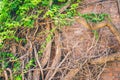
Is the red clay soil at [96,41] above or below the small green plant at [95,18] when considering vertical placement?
below

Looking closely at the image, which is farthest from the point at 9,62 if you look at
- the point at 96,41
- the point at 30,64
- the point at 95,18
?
the point at 95,18

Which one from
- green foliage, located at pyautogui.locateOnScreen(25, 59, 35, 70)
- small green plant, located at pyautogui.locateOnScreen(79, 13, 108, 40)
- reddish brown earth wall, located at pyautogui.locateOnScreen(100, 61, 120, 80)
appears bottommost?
reddish brown earth wall, located at pyautogui.locateOnScreen(100, 61, 120, 80)

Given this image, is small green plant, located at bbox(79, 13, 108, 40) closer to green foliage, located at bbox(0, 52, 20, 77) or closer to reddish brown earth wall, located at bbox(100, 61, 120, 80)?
reddish brown earth wall, located at bbox(100, 61, 120, 80)

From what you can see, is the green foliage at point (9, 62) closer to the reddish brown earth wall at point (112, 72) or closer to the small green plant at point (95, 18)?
the small green plant at point (95, 18)

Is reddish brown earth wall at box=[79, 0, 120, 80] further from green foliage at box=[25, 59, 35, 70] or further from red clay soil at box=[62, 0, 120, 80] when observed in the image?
green foliage at box=[25, 59, 35, 70]

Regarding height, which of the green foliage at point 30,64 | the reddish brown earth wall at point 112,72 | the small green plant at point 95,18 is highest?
the small green plant at point 95,18

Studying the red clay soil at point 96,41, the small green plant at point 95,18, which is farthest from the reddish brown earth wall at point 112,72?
the small green plant at point 95,18

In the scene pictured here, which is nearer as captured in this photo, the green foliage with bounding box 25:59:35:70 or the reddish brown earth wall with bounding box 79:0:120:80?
the green foliage with bounding box 25:59:35:70

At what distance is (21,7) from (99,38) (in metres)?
1.65

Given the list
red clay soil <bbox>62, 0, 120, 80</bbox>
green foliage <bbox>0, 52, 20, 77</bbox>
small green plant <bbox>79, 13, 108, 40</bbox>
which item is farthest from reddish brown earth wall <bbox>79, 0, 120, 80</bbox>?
green foliage <bbox>0, 52, 20, 77</bbox>

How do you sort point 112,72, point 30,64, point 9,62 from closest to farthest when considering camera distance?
1. point 30,64
2. point 112,72
3. point 9,62

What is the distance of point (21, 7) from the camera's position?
4.79 m

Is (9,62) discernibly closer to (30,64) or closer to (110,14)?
(30,64)

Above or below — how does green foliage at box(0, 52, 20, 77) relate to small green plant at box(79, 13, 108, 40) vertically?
below
